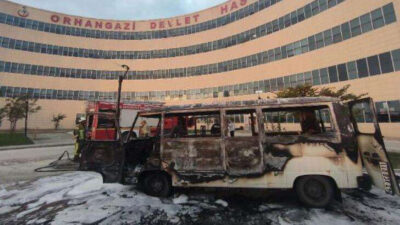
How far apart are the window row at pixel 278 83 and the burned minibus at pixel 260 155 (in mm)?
11966

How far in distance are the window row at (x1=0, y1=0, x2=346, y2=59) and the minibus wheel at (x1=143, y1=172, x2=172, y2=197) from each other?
87.8 ft

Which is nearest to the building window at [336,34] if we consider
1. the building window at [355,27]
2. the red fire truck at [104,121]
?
the building window at [355,27]

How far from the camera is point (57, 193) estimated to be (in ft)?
17.2

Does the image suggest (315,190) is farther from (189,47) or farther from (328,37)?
(189,47)

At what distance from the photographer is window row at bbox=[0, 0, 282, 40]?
101 feet

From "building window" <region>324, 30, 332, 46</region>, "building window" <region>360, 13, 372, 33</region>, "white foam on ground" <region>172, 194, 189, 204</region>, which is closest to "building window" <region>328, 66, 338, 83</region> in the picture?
"building window" <region>324, 30, 332, 46</region>

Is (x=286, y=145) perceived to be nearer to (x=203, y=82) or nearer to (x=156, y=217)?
(x=156, y=217)

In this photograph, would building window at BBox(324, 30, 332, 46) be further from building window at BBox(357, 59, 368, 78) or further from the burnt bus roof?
the burnt bus roof

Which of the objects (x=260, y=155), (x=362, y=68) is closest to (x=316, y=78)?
(x=362, y=68)

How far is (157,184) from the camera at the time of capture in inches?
196

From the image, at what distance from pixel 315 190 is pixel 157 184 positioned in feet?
12.4

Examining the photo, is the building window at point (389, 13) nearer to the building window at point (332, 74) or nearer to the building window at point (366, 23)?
the building window at point (366, 23)

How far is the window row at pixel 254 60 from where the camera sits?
59.7ft

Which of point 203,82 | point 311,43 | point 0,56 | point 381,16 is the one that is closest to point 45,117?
point 0,56
